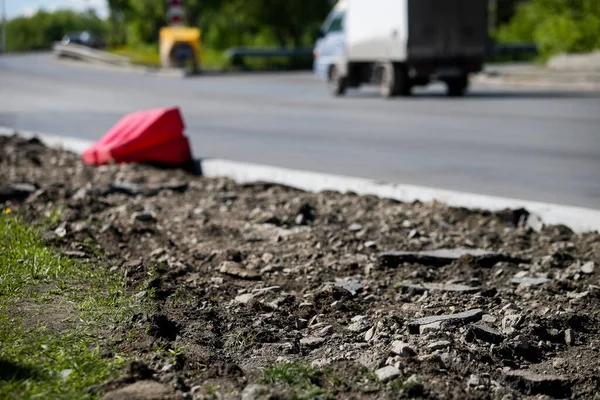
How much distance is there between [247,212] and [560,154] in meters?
5.74

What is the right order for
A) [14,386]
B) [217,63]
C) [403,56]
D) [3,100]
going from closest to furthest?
[14,386], [403,56], [3,100], [217,63]

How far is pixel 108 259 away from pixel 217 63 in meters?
43.5

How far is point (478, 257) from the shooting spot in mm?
6617

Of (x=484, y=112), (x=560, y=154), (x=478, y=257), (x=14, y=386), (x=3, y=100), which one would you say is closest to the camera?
(x=14, y=386)

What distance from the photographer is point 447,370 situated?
4383mm

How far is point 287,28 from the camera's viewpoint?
56.0 metres

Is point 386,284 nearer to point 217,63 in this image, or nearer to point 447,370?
point 447,370

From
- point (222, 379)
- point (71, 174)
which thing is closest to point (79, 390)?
point (222, 379)

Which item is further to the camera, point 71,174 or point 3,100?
point 3,100

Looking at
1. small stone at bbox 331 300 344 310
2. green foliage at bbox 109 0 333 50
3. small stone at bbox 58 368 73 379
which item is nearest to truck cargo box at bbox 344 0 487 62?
small stone at bbox 331 300 344 310

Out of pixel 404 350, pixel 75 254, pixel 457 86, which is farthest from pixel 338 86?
pixel 404 350

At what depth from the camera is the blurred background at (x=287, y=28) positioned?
37.8m

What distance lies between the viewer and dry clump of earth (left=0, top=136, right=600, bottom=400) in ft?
14.1

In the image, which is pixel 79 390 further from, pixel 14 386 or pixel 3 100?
pixel 3 100
